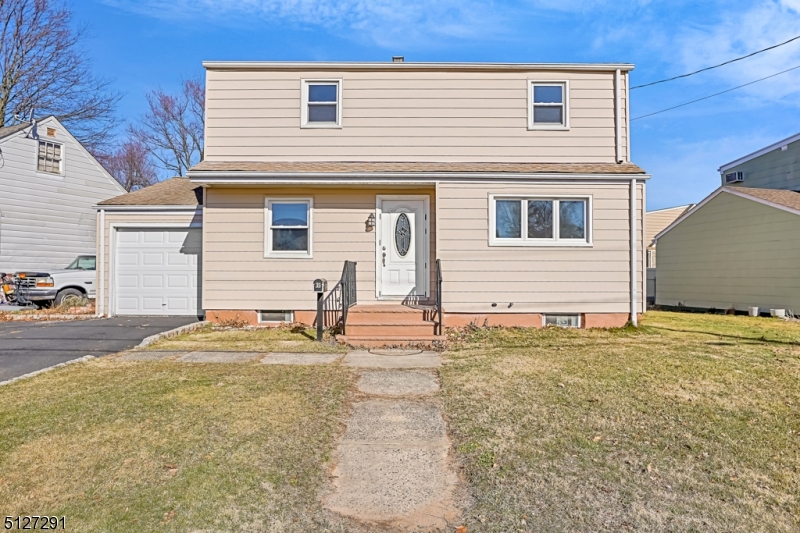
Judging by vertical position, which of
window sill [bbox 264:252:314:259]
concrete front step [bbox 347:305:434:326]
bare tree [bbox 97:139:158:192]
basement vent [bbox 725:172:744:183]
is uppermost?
bare tree [bbox 97:139:158:192]

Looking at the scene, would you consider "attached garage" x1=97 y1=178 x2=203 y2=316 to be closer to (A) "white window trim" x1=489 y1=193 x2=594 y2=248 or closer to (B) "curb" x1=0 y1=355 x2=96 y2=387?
(B) "curb" x1=0 y1=355 x2=96 y2=387

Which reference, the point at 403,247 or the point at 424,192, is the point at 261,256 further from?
the point at 424,192

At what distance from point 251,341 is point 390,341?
2.34 metres

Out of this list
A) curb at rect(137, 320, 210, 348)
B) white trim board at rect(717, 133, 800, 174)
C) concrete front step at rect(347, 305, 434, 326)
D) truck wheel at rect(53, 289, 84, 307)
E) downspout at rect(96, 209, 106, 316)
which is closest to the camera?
curb at rect(137, 320, 210, 348)

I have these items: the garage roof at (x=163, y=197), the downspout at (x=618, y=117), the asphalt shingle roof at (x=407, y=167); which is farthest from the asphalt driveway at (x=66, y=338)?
the downspout at (x=618, y=117)

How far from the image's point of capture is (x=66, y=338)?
7.41 metres

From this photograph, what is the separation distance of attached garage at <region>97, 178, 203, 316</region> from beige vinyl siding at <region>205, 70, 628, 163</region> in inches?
74.9

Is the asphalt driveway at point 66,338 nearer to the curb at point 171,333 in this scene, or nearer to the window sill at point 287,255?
the curb at point 171,333

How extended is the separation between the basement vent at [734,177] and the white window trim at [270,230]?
18.5 metres

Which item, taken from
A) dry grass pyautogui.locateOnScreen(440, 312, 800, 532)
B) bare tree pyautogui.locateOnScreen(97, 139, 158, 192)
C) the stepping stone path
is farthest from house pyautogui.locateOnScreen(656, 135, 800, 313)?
bare tree pyautogui.locateOnScreen(97, 139, 158, 192)

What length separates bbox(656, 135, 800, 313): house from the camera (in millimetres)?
12094

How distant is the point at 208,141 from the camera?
9547mm

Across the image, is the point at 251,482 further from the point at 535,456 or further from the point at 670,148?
the point at 670,148

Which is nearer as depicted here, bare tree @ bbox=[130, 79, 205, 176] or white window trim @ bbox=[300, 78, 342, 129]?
white window trim @ bbox=[300, 78, 342, 129]
